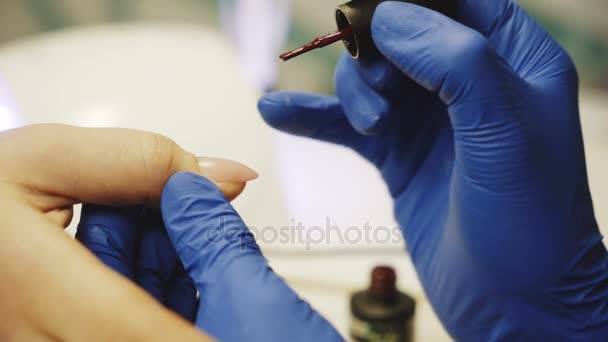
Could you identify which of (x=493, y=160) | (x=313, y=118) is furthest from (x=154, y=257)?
(x=493, y=160)

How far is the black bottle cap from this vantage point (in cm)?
61

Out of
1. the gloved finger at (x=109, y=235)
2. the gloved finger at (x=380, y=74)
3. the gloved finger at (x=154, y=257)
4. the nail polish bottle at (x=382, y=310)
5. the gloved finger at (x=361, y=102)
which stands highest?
the gloved finger at (x=380, y=74)

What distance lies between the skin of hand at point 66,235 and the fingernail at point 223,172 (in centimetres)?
3

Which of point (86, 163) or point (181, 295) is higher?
point (86, 163)

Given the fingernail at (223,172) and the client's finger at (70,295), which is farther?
the fingernail at (223,172)

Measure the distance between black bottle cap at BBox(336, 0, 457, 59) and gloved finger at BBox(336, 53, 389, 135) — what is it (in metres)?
0.06

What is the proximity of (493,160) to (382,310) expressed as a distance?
12.6 inches

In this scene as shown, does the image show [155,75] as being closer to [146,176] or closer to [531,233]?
[146,176]

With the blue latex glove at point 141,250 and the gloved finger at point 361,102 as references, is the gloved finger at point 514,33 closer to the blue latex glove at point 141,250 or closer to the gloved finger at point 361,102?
the gloved finger at point 361,102

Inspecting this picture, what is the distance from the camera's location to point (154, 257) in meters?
0.65

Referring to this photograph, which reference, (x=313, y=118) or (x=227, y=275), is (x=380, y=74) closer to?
(x=313, y=118)

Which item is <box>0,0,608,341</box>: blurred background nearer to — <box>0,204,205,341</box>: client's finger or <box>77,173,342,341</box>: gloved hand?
<box>77,173,342,341</box>: gloved hand

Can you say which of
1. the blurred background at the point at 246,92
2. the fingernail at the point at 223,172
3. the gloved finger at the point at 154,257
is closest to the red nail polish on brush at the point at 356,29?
the fingernail at the point at 223,172

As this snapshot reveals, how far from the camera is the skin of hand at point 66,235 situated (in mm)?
468
